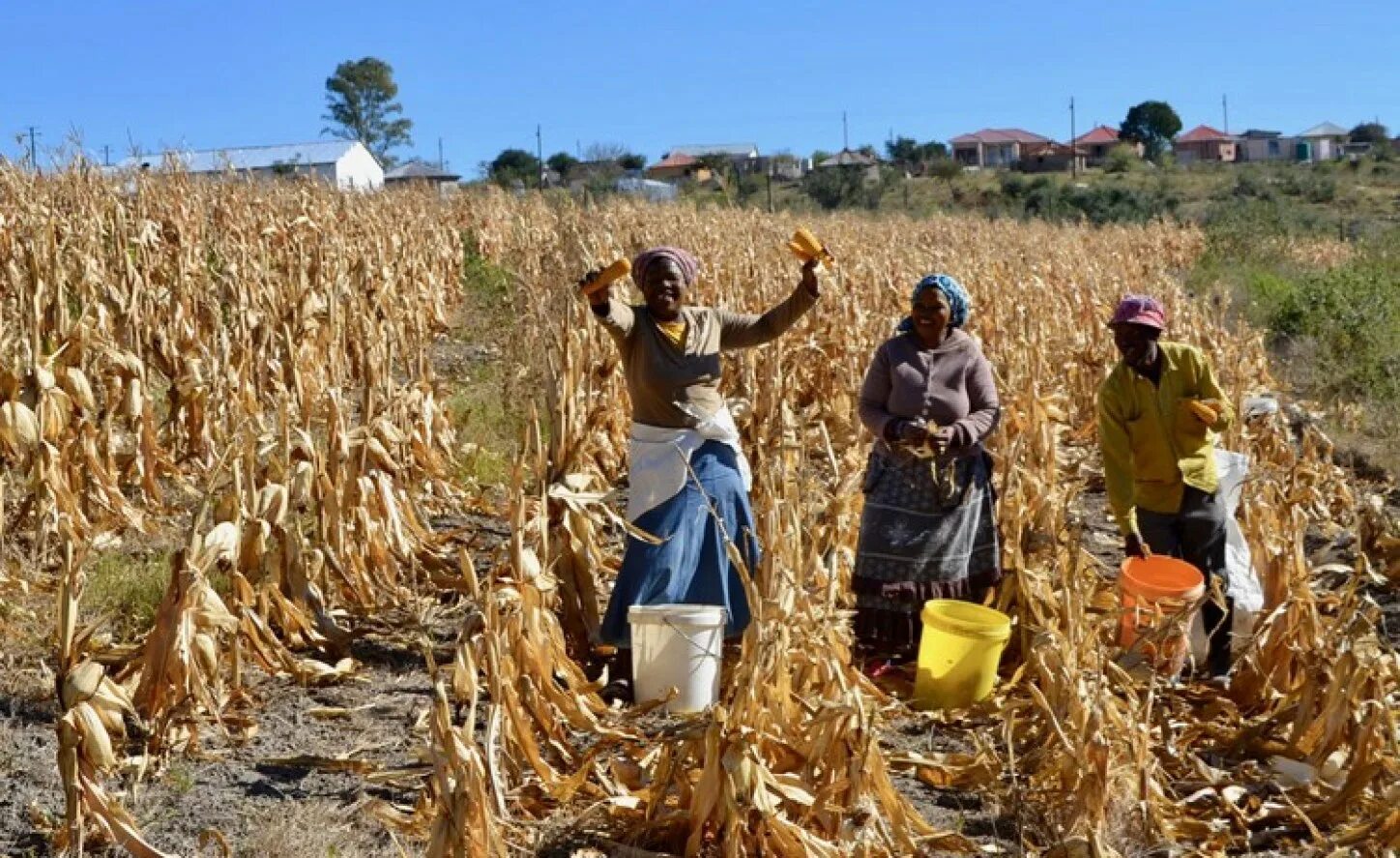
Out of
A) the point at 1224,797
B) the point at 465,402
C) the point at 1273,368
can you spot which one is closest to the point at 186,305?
the point at 465,402

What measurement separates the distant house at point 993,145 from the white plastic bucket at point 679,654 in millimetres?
69539

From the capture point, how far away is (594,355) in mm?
6621

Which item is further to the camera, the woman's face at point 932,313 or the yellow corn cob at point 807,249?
the woman's face at point 932,313

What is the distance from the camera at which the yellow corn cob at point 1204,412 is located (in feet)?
13.0

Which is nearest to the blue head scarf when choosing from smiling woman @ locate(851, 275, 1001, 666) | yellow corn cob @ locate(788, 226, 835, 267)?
smiling woman @ locate(851, 275, 1001, 666)

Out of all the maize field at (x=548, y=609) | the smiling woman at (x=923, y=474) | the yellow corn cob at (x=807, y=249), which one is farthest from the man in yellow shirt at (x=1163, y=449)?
the yellow corn cob at (x=807, y=249)

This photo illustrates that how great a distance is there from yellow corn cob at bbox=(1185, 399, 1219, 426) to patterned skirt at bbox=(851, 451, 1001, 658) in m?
0.73

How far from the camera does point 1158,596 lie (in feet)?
12.9

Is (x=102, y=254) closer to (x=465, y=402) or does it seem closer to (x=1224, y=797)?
(x=465, y=402)

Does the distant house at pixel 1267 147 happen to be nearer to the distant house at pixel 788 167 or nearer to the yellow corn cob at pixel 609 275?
the distant house at pixel 788 167

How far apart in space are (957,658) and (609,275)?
5.06 feet

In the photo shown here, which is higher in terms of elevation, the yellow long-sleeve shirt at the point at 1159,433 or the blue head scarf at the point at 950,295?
the blue head scarf at the point at 950,295

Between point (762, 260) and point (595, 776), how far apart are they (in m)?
7.99

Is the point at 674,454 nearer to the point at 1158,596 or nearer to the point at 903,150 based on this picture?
the point at 1158,596
